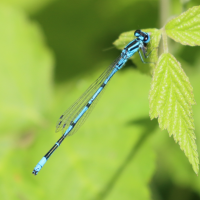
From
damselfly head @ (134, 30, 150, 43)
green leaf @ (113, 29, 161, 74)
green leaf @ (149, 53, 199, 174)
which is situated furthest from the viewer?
damselfly head @ (134, 30, 150, 43)

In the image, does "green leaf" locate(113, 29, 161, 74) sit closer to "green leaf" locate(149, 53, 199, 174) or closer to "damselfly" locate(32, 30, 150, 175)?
"green leaf" locate(149, 53, 199, 174)

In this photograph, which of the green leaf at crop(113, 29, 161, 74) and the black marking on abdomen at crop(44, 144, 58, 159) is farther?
the black marking on abdomen at crop(44, 144, 58, 159)

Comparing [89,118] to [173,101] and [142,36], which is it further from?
[173,101]

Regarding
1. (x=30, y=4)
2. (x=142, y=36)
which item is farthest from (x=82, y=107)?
(x=30, y=4)

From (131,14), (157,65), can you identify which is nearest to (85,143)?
(157,65)

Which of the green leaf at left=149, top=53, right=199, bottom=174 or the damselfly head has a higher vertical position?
the damselfly head

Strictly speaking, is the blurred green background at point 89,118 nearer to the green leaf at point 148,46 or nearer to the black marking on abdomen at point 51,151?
the black marking on abdomen at point 51,151

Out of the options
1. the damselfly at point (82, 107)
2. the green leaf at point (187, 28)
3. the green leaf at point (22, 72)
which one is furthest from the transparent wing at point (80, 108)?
the green leaf at point (187, 28)

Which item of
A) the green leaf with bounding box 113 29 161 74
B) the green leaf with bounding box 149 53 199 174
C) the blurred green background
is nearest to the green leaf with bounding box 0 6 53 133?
the blurred green background
